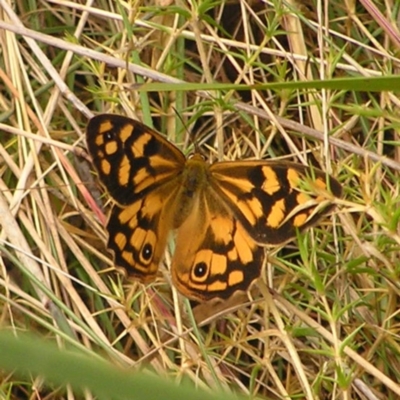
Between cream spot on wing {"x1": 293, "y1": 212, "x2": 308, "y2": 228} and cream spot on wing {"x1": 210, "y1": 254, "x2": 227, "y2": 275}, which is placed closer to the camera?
cream spot on wing {"x1": 293, "y1": 212, "x2": 308, "y2": 228}

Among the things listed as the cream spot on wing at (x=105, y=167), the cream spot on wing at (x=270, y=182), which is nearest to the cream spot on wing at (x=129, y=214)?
the cream spot on wing at (x=105, y=167)

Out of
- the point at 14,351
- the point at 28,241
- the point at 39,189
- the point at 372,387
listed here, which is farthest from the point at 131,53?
the point at 14,351

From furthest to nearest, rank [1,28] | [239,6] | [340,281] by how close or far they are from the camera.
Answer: [239,6] → [1,28] → [340,281]

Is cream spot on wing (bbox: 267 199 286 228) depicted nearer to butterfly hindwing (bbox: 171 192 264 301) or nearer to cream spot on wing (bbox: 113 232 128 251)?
butterfly hindwing (bbox: 171 192 264 301)

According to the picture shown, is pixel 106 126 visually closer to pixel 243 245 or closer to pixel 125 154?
pixel 125 154

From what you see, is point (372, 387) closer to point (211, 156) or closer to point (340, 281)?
point (340, 281)

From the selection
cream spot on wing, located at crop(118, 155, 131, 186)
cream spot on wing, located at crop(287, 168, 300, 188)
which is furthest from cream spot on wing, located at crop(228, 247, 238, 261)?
cream spot on wing, located at crop(118, 155, 131, 186)

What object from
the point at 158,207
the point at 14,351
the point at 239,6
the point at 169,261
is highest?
the point at 239,6
